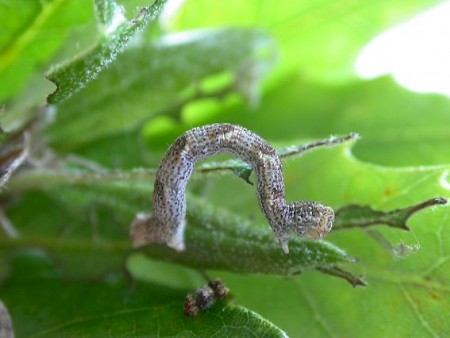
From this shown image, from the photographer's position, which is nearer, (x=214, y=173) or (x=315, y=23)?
(x=214, y=173)

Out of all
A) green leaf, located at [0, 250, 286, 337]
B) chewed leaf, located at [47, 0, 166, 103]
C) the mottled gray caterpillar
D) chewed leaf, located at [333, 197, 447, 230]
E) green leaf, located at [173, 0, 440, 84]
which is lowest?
green leaf, located at [0, 250, 286, 337]

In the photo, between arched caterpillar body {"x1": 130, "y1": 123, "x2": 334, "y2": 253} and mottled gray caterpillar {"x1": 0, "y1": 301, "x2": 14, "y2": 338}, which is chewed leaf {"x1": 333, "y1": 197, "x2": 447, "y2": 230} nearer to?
arched caterpillar body {"x1": 130, "y1": 123, "x2": 334, "y2": 253}

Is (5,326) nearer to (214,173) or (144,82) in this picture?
(214,173)

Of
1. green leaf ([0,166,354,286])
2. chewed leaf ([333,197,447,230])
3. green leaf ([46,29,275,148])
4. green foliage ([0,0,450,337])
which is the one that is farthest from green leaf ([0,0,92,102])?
chewed leaf ([333,197,447,230])

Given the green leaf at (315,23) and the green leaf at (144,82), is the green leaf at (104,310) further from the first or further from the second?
the green leaf at (315,23)

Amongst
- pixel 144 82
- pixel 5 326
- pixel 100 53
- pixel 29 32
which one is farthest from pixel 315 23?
pixel 5 326

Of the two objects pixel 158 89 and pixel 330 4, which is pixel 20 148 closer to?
pixel 158 89

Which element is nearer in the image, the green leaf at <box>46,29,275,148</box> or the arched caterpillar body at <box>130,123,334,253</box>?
the arched caterpillar body at <box>130,123,334,253</box>

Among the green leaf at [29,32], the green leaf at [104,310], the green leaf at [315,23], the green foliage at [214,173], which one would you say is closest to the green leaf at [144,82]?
the green foliage at [214,173]
